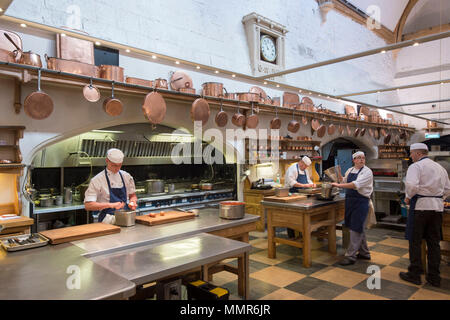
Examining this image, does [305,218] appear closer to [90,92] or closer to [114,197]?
[114,197]

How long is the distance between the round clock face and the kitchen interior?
0.05m

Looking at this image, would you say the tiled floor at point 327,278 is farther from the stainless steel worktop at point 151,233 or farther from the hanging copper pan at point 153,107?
the hanging copper pan at point 153,107

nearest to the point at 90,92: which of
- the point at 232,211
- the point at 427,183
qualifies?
the point at 232,211

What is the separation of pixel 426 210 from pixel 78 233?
3813 millimetres

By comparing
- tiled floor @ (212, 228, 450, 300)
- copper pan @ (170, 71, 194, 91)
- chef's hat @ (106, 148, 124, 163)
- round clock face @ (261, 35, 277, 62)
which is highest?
round clock face @ (261, 35, 277, 62)

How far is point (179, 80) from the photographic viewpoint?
18.2ft

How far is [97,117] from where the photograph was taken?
464 cm

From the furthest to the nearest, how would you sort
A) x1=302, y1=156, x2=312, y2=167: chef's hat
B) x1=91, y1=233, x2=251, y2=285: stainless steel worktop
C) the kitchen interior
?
x1=302, y1=156, x2=312, y2=167: chef's hat < the kitchen interior < x1=91, y1=233, x2=251, y2=285: stainless steel worktop

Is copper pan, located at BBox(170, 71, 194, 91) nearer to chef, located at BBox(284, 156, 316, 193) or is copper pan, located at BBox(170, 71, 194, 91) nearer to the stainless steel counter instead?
chef, located at BBox(284, 156, 316, 193)

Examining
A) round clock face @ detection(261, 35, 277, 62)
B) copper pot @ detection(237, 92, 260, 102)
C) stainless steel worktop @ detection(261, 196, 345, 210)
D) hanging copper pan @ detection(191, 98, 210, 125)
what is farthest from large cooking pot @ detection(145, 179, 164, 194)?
round clock face @ detection(261, 35, 277, 62)

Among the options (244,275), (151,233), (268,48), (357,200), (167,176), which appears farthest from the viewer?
(268,48)

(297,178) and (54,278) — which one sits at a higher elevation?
(297,178)

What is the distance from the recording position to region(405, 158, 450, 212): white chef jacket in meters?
3.58
